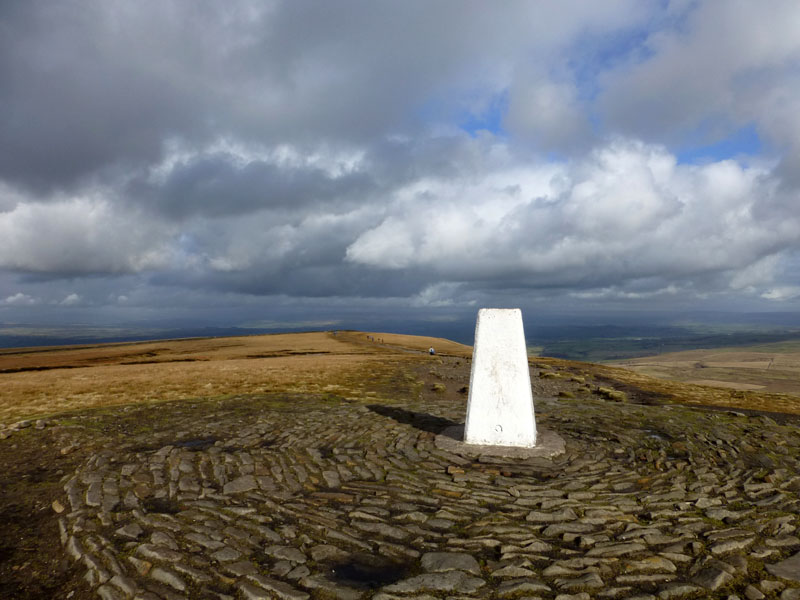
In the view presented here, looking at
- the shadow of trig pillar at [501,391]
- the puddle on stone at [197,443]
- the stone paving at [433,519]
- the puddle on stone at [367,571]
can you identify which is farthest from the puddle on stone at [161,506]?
the shadow of trig pillar at [501,391]

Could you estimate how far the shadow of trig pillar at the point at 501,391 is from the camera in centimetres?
1209

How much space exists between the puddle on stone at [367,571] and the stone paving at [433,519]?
0.09 ft

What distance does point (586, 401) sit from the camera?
20375 mm

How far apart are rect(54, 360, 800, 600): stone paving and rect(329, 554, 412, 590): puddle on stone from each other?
0.03 metres

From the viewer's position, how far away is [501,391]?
1233 centimetres

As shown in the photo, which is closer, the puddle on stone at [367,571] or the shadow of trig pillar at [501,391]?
the puddle on stone at [367,571]

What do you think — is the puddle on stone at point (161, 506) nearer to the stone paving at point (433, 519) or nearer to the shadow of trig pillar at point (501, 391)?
the stone paving at point (433, 519)

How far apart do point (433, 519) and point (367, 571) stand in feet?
6.14

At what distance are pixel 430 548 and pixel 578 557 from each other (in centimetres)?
215

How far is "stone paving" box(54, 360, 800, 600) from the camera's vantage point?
5750mm

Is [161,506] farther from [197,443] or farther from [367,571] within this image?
[197,443]

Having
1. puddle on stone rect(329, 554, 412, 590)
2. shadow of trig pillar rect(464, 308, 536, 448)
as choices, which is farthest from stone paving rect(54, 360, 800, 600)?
shadow of trig pillar rect(464, 308, 536, 448)

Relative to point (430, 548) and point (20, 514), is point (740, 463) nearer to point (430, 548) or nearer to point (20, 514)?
point (430, 548)

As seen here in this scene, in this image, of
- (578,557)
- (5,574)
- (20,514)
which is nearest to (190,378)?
(20,514)
